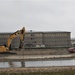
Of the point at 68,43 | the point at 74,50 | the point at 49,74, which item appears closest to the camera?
the point at 49,74

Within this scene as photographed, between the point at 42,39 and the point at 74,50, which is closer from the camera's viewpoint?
the point at 74,50

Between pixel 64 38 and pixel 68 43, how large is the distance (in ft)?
20.8

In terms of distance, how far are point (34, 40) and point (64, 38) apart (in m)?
20.4

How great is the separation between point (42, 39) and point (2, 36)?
27.5 m

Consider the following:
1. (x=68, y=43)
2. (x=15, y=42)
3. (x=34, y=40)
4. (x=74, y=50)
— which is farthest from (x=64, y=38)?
(x=74, y=50)

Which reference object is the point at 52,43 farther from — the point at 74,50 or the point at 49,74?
the point at 49,74

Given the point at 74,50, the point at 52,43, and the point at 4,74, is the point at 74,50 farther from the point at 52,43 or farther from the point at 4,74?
the point at 52,43

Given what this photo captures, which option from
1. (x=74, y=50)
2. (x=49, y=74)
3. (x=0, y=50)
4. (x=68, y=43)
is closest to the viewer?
(x=49, y=74)

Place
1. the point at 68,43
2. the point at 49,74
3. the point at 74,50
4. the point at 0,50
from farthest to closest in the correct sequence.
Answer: the point at 68,43 < the point at 74,50 < the point at 0,50 < the point at 49,74

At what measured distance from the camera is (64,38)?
172250 millimetres

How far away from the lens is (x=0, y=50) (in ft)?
172

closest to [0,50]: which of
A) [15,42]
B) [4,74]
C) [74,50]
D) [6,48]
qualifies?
[6,48]

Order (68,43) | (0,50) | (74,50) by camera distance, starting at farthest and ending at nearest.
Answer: (68,43) → (74,50) → (0,50)

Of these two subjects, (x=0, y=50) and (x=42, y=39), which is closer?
(x=0, y=50)
